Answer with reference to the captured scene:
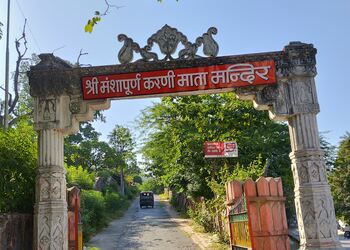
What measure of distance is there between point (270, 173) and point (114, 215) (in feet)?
48.2

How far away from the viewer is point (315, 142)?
286 inches

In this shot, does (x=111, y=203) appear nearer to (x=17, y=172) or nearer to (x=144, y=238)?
(x=144, y=238)

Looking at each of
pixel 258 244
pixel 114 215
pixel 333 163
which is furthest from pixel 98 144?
pixel 258 244

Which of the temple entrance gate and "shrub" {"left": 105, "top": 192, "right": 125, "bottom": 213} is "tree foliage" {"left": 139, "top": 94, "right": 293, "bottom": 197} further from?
"shrub" {"left": 105, "top": 192, "right": 125, "bottom": 213}

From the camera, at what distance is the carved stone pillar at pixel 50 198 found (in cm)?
715

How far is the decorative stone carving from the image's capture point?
25.5 ft

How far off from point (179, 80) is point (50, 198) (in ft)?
10.2

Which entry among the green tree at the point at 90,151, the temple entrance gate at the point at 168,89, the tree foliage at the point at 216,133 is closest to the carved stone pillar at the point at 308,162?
the temple entrance gate at the point at 168,89

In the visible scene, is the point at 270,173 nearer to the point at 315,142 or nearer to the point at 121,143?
the point at 315,142

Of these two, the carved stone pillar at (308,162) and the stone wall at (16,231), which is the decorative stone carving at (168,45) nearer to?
the carved stone pillar at (308,162)

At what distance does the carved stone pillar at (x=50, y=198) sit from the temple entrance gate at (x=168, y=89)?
0.02 m

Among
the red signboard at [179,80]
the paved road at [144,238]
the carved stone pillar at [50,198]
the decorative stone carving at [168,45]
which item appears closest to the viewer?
the carved stone pillar at [50,198]

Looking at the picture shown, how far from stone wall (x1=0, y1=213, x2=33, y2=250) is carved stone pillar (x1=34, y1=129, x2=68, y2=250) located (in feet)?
0.84

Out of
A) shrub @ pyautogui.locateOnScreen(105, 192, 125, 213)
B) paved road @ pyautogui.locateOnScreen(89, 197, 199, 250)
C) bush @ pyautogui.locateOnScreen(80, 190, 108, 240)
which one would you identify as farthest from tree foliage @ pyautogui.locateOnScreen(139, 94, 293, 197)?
shrub @ pyautogui.locateOnScreen(105, 192, 125, 213)
